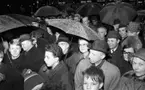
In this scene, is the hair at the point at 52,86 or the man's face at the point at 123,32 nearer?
the hair at the point at 52,86

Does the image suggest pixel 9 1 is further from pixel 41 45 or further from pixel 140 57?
pixel 140 57

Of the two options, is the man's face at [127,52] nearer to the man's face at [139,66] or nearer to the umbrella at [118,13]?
the man's face at [139,66]

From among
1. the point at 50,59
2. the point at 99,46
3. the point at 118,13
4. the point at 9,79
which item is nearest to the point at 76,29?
the point at 99,46

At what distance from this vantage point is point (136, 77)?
371cm

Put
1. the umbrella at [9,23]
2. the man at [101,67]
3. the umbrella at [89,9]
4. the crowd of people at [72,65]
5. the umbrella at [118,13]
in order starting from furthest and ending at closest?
the umbrella at [89,9] < the umbrella at [118,13] < the umbrella at [9,23] < the man at [101,67] < the crowd of people at [72,65]

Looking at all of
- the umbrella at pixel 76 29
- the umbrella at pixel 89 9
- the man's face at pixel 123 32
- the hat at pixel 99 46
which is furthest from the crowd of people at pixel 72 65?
the umbrella at pixel 89 9

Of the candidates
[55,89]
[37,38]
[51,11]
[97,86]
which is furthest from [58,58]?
[51,11]

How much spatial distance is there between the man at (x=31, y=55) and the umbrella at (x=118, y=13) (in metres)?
2.86

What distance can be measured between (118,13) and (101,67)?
3.30m

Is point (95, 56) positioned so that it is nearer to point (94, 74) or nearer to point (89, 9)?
point (94, 74)

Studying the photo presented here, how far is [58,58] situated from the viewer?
424 cm

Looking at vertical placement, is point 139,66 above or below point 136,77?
above

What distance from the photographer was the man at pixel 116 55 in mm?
5211

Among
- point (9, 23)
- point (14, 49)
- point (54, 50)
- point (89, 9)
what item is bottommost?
point (89, 9)
